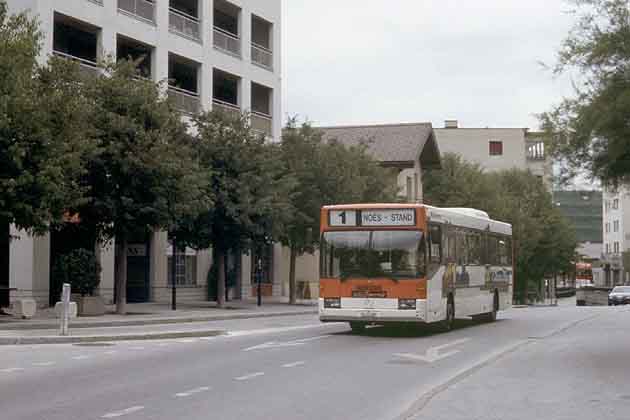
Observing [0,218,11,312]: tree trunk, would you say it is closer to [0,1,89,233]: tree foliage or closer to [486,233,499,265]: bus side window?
[0,1,89,233]: tree foliage

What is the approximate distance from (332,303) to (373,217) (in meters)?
2.17

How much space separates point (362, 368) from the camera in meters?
16.8

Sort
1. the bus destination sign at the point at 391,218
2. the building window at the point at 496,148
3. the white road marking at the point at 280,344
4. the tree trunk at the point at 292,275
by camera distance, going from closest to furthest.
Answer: the white road marking at the point at 280,344 → the bus destination sign at the point at 391,218 → the tree trunk at the point at 292,275 → the building window at the point at 496,148

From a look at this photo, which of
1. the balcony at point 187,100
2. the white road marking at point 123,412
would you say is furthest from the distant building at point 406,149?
the white road marking at point 123,412

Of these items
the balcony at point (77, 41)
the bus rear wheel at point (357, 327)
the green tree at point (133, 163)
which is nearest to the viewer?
the bus rear wheel at point (357, 327)

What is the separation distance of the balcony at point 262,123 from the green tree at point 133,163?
1666 cm

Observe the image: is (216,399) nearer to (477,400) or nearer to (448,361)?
(477,400)

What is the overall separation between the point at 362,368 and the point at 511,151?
90516 mm

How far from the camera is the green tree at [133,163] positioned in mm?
30406

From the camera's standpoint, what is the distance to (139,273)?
137 ft

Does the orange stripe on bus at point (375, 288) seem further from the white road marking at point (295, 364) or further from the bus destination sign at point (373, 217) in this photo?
the white road marking at point (295, 364)

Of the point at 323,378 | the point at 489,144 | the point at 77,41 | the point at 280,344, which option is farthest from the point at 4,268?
the point at 489,144

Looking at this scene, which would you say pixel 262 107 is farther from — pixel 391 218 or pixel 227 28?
pixel 391 218

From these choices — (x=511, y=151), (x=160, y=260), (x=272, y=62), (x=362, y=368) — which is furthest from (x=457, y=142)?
(x=362, y=368)
